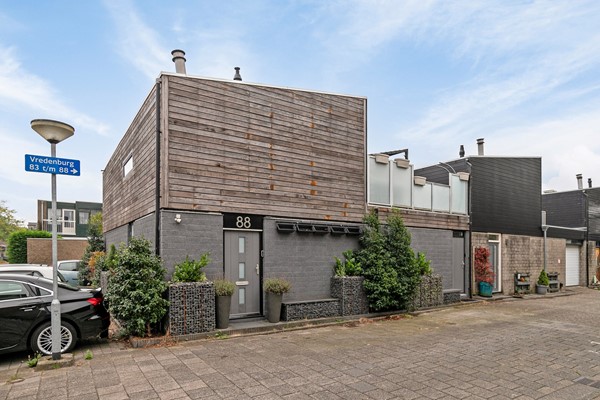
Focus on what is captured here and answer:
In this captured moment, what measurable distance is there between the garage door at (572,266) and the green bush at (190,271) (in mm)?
19685

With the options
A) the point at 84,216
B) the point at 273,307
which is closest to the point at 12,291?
the point at 273,307

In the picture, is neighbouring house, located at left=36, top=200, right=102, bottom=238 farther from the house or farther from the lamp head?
the lamp head

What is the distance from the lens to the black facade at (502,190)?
1498 centimetres

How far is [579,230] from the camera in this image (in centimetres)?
2064

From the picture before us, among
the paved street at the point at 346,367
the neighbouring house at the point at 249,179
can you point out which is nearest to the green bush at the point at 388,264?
the neighbouring house at the point at 249,179

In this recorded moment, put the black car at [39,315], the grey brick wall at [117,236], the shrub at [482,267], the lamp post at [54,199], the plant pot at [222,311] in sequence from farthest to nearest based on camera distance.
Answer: the shrub at [482,267]
the grey brick wall at [117,236]
the plant pot at [222,311]
the black car at [39,315]
the lamp post at [54,199]

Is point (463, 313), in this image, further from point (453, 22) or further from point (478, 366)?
point (453, 22)

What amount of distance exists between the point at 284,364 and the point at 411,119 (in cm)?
1165

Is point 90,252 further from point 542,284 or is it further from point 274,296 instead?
point 542,284

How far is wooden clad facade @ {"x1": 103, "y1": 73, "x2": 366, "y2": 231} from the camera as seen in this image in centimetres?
852

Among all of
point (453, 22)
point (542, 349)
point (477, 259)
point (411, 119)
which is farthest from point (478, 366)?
point (411, 119)

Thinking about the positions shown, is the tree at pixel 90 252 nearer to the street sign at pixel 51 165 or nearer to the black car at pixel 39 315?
the black car at pixel 39 315

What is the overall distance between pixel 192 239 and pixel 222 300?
148 cm

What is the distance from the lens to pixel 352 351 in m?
7.09
